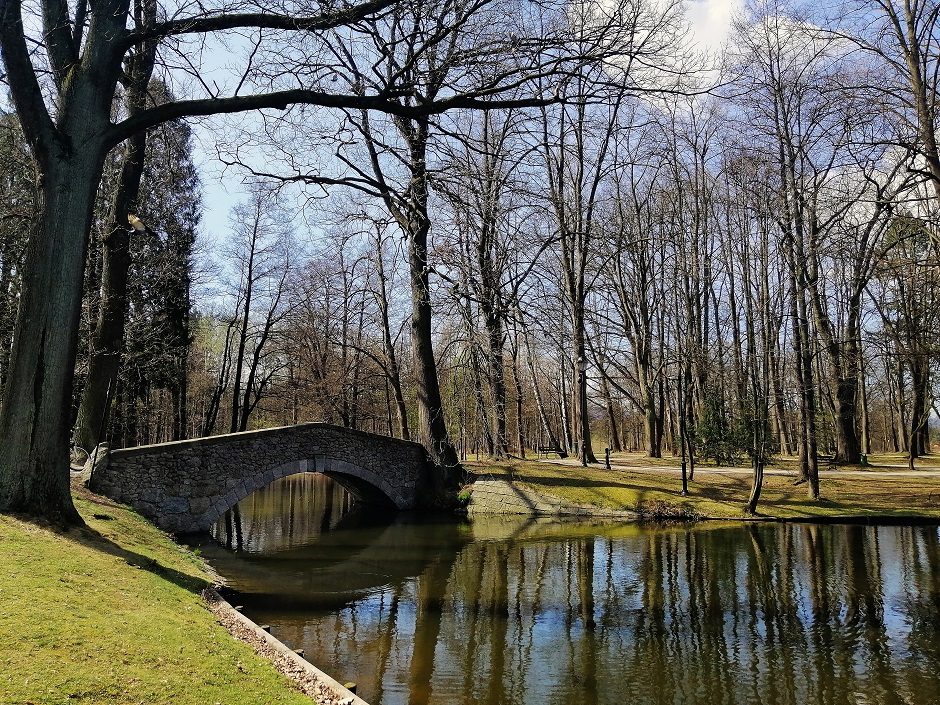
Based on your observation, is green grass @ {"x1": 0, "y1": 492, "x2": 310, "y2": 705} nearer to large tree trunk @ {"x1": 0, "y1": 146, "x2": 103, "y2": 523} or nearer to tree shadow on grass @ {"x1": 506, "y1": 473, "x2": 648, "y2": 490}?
large tree trunk @ {"x1": 0, "y1": 146, "x2": 103, "y2": 523}

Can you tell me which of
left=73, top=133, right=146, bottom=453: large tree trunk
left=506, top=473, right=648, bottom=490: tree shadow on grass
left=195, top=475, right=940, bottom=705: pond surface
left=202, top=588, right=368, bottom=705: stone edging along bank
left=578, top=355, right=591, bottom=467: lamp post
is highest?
left=73, top=133, right=146, bottom=453: large tree trunk

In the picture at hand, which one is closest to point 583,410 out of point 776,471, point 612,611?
point 776,471

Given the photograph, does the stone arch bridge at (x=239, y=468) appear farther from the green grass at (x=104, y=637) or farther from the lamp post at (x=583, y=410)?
the green grass at (x=104, y=637)

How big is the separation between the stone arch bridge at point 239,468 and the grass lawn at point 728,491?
2513 millimetres

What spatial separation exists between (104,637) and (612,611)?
6769mm

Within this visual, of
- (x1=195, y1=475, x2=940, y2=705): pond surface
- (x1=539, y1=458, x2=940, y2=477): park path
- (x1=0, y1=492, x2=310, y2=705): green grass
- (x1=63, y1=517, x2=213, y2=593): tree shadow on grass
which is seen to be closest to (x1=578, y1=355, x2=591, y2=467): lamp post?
(x1=539, y1=458, x2=940, y2=477): park path

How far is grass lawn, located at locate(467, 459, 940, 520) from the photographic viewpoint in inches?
683

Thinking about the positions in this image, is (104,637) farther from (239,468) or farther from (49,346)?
(239,468)

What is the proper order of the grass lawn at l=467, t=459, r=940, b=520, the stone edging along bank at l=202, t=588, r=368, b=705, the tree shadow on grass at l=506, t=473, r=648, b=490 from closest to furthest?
the stone edging along bank at l=202, t=588, r=368, b=705
the grass lawn at l=467, t=459, r=940, b=520
the tree shadow on grass at l=506, t=473, r=648, b=490

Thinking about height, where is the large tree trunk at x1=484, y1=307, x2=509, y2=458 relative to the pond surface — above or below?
above

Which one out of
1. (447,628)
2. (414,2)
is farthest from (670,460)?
(414,2)

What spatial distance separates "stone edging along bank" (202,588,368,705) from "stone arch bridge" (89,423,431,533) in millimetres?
7806

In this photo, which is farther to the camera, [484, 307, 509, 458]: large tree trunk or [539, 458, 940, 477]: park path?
[539, 458, 940, 477]: park path

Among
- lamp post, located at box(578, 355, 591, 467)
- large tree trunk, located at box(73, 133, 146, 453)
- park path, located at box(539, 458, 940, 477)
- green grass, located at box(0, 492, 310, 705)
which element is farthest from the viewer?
lamp post, located at box(578, 355, 591, 467)
